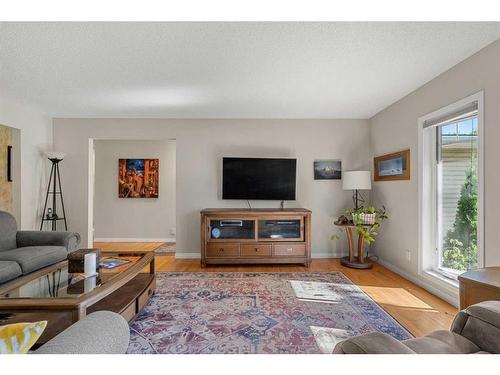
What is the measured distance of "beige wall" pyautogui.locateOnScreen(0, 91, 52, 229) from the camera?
3490mm

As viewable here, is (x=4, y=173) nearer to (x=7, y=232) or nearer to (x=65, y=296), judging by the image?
Answer: (x=7, y=232)

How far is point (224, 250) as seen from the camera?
144 inches

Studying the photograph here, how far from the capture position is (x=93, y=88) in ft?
9.80

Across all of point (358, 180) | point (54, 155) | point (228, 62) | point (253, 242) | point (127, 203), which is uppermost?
point (228, 62)

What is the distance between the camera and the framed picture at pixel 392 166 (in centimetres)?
324

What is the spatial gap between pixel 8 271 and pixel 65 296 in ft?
3.54

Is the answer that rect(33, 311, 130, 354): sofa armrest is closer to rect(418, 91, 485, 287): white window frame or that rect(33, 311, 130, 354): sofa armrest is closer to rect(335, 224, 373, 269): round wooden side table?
rect(418, 91, 485, 287): white window frame

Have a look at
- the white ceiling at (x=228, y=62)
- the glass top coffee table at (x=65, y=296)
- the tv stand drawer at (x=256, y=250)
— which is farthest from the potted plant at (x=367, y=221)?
the glass top coffee table at (x=65, y=296)

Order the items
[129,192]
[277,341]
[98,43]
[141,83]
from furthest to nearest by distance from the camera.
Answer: [129,192] < [141,83] < [98,43] < [277,341]

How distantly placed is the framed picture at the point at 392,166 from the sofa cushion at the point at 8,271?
13.6 feet

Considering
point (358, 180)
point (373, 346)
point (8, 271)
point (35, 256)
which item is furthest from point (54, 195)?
point (373, 346)

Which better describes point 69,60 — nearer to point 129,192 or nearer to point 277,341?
point 277,341
